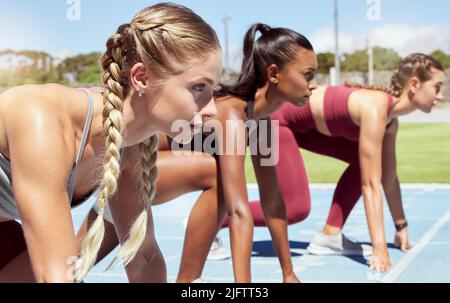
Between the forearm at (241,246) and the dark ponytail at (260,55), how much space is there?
81 centimetres

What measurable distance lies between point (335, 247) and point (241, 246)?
253cm

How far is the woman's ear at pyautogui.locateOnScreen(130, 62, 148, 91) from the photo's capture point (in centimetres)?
233

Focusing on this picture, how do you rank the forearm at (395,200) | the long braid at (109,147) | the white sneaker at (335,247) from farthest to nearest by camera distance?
the forearm at (395,200)
the white sneaker at (335,247)
the long braid at (109,147)

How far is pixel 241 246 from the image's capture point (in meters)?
3.75

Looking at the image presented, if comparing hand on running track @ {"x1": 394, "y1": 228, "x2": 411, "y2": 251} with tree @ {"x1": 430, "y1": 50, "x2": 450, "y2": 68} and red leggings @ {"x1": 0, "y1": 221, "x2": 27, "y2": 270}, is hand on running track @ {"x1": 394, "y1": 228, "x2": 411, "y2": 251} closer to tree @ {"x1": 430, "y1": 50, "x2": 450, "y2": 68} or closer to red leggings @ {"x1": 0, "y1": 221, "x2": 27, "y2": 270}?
red leggings @ {"x1": 0, "y1": 221, "x2": 27, "y2": 270}

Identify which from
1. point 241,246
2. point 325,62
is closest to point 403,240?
point 241,246

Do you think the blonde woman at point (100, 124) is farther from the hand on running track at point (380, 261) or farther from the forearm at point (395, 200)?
the forearm at point (395, 200)

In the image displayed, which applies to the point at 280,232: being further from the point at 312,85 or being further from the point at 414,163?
the point at 414,163

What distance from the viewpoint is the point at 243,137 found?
13.1 feet

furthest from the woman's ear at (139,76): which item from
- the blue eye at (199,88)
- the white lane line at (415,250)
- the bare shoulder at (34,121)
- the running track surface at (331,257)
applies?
the white lane line at (415,250)

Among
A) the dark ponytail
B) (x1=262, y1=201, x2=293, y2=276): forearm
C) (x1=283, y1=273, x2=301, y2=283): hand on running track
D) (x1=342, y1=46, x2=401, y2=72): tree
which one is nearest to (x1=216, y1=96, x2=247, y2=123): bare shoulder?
the dark ponytail

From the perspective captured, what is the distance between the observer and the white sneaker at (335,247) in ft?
20.0

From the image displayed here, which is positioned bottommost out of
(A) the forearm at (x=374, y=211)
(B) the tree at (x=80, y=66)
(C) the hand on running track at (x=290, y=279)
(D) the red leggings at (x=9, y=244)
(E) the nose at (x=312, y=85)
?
(B) the tree at (x=80, y=66)
